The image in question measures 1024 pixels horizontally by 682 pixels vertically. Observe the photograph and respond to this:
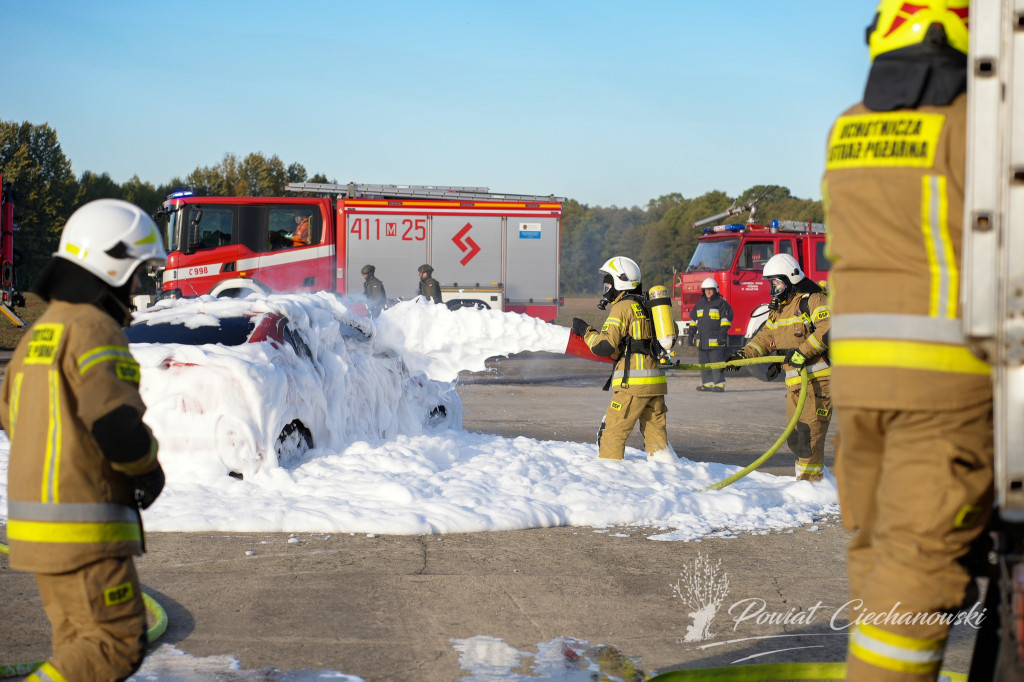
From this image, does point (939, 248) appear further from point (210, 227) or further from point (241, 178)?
point (241, 178)

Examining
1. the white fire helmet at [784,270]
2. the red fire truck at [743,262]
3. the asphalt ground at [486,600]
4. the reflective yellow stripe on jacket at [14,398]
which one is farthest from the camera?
the red fire truck at [743,262]

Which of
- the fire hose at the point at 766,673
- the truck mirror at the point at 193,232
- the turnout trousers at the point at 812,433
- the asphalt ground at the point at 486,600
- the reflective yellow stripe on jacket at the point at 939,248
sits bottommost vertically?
the asphalt ground at the point at 486,600

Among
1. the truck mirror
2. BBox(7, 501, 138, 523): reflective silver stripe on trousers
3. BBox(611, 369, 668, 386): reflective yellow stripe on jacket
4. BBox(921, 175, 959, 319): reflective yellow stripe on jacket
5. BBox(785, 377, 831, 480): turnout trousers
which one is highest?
the truck mirror

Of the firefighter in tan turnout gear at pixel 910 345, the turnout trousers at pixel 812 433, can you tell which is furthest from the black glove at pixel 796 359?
the firefighter in tan turnout gear at pixel 910 345

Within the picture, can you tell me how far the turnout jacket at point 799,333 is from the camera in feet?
24.2

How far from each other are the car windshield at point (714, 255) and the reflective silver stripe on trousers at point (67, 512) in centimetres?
1744

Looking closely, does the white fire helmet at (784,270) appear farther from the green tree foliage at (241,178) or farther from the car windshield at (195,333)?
the green tree foliage at (241,178)

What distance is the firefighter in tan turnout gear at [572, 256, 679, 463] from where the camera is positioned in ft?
24.1

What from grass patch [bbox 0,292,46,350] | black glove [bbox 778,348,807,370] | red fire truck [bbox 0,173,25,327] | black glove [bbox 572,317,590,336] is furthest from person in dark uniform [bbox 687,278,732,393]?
grass patch [bbox 0,292,46,350]

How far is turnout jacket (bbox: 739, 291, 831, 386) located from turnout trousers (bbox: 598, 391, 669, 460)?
2.98 feet

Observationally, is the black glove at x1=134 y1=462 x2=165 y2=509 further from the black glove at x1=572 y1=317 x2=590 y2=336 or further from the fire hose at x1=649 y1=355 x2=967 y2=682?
the black glove at x1=572 y1=317 x2=590 y2=336

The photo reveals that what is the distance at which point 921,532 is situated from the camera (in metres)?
2.23

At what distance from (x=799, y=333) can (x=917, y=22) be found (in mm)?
5468

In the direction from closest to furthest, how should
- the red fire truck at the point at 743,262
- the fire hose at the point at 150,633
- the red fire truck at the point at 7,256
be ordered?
the fire hose at the point at 150,633
the red fire truck at the point at 7,256
the red fire truck at the point at 743,262
